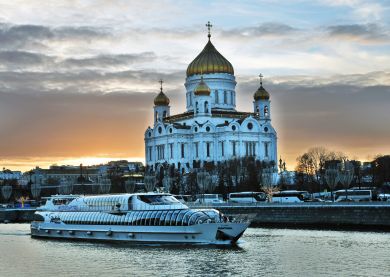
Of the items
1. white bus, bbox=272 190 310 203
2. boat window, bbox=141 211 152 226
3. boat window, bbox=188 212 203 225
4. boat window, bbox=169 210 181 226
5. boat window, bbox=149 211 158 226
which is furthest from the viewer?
white bus, bbox=272 190 310 203

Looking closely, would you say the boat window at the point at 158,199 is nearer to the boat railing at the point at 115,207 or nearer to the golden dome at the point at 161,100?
the boat railing at the point at 115,207

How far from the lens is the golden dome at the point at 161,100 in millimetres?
121875

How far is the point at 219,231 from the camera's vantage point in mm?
45000

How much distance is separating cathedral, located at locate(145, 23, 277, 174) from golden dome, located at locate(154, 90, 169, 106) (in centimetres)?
371

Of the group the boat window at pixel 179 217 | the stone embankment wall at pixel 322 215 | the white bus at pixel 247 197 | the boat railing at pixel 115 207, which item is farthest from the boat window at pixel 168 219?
the white bus at pixel 247 197

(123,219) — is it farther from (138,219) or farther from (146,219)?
(146,219)

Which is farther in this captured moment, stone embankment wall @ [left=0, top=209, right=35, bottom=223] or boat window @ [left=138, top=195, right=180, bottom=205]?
stone embankment wall @ [left=0, top=209, right=35, bottom=223]

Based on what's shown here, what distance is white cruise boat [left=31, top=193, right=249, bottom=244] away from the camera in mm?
45094

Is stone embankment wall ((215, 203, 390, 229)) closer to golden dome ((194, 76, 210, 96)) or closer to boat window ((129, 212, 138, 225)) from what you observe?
boat window ((129, 212, 138, 225))

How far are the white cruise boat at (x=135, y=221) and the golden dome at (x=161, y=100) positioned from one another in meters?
64.5

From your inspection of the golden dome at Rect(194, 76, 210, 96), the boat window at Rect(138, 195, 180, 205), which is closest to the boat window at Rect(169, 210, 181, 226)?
the boat window at Rect(138, 195, 180, 205)

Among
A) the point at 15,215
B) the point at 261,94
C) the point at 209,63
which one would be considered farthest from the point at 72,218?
the point at 261,94

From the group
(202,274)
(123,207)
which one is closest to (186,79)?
(123,207)

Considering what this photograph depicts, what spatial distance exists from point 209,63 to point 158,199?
6701 cm
